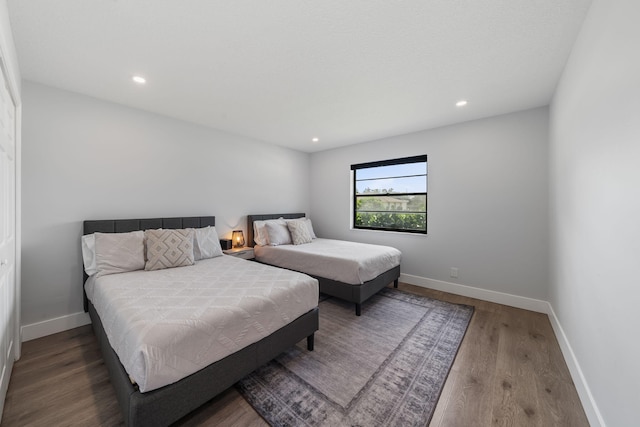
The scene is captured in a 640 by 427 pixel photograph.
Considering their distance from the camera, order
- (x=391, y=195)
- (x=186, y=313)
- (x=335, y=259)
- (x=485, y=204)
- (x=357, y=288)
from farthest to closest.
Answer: (x=391, y=195) → (x=485, y=204) → (x=335, y=259) → (x=357, y=288) → (x=186, y=313)

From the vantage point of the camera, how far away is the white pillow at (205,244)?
295 centimetres

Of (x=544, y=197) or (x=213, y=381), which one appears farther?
(x=544, y=197)

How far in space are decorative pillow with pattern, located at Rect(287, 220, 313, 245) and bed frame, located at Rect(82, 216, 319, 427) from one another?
194 cm

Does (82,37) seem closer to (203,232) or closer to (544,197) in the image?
(203,232)

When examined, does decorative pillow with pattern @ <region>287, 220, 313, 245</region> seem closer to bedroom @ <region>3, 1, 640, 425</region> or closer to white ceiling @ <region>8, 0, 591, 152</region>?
bedroom @ <region>3, 1, 640, 425</region>

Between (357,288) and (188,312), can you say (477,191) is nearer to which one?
(357,288)

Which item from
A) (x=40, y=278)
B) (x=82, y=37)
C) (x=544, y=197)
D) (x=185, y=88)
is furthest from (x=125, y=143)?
(x=544, y=197)

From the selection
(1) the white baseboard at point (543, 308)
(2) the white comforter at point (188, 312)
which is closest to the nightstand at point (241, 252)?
(2) the white comforter at point (188, 312)

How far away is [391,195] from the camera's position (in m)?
4.22

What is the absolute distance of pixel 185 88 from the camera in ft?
7.91

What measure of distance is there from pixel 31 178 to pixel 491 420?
413 cm

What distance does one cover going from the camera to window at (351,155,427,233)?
12.7 feet

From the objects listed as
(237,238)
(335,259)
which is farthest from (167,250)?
(335,259)

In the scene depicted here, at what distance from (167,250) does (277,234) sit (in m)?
1.66
